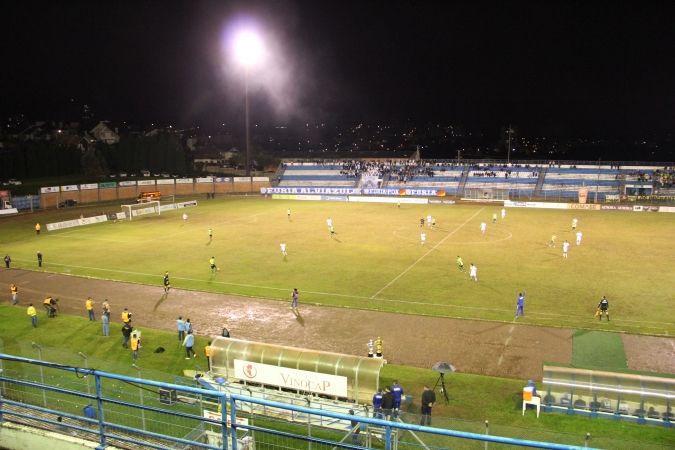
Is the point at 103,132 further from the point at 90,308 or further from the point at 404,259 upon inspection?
the point at 90,308

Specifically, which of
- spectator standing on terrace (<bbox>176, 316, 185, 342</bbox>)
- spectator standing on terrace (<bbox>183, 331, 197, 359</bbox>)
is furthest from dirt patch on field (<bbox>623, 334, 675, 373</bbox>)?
spectator standing on terrace (<bbox>176, 316, 185, 342</bbox>)

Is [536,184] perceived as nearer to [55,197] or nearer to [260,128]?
[55,197]

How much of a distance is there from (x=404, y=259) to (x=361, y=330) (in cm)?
1490

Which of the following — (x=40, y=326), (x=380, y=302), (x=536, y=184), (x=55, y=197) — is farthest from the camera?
(x=536, y=184)

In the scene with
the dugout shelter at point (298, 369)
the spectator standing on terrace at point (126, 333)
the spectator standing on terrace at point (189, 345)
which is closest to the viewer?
the dugout shelter at point (298, 369)

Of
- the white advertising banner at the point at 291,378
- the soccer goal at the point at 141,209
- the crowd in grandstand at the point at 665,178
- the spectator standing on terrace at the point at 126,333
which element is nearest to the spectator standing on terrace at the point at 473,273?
the white advertising banner at the point at 291,378

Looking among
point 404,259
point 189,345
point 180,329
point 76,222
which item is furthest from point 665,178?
point 76,222

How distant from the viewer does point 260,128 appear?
16012cm

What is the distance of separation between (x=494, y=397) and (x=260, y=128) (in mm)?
149044

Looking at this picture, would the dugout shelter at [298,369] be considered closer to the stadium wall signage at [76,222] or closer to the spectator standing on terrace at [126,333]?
the spectator standing on terrace at [126,333]

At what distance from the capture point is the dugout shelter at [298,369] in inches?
647

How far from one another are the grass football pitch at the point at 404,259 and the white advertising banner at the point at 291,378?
37.0ft

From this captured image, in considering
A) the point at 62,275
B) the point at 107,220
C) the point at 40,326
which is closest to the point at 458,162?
the point at 107,220

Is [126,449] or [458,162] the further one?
[458,162]
